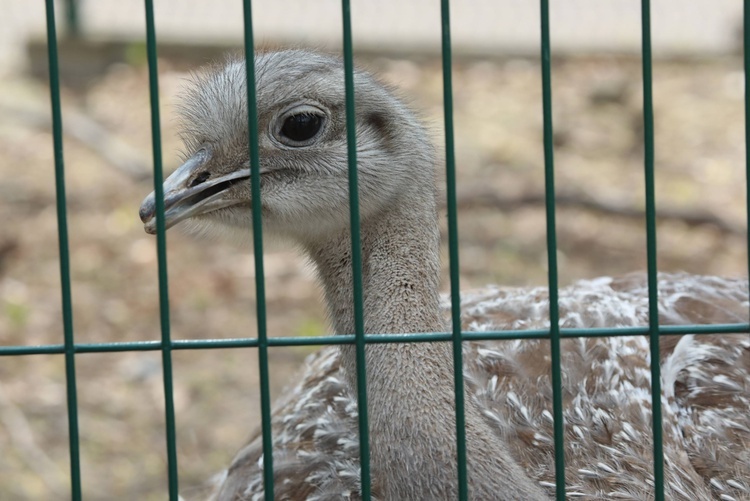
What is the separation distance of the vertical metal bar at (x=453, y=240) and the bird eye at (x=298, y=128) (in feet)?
2.43

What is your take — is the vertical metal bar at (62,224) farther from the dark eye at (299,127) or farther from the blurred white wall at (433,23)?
the blurred white wall at (433,23)

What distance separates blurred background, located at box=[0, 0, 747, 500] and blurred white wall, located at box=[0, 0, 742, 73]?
2 centimetres

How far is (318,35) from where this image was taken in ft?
33.8

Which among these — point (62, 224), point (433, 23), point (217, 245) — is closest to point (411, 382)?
point (62, 224)

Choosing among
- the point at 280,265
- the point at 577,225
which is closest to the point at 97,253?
the point at 280,265

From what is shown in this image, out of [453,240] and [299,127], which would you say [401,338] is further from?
[299,127]

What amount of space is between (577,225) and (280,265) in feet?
6.90

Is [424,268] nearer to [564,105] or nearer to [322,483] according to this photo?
[322,483]

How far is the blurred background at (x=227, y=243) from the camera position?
19.4 feet

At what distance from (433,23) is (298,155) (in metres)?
8.02

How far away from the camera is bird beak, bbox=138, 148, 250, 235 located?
290 centimetres

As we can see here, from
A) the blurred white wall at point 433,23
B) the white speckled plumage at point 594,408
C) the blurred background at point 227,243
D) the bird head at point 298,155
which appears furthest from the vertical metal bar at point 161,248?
the blurred white wall at point 433,23

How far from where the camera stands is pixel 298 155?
3.10 m

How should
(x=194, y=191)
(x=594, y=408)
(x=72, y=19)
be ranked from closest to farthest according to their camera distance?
(x=194, y=191)
(x=594, y=408)
(x=72, y=19)
